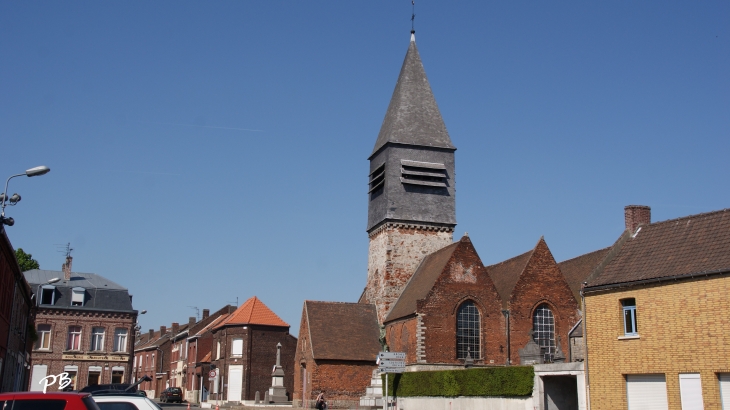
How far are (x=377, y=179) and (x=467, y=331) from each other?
38.3 ft

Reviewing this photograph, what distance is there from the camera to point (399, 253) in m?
41.8

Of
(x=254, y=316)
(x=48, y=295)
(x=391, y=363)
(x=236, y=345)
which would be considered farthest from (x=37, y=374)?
(x=391, y=363)

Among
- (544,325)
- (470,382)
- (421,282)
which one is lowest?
(470,382)

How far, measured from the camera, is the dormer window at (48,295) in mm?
47281

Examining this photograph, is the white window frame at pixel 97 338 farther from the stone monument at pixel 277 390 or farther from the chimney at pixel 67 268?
the stone monument at pixel 277 390

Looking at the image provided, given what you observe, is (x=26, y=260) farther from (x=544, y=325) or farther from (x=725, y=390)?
(x=725, y=390)

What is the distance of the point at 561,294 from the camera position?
37.0m

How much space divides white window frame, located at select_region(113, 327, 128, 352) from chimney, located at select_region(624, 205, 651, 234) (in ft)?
113

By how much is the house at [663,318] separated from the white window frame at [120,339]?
112 ft

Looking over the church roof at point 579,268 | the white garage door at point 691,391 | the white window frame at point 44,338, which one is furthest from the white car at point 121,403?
the white window frame at point 44,338

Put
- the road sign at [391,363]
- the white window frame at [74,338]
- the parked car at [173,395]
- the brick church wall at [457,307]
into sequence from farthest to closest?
the parked car at [173,395]
the white window frame at [74,338]
the brick church wall at [457,307]
the road sign at [391,363]

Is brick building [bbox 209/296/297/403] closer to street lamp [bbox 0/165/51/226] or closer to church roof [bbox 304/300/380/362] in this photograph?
church roof [bbox 304/300/380/362]

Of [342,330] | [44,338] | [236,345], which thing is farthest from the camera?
[236,345]

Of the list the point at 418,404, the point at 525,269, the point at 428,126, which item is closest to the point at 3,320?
the point at 418,404
